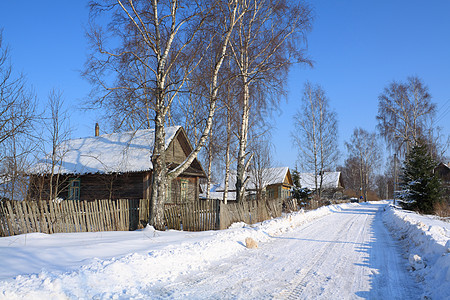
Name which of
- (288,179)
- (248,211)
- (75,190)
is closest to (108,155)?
(75,190)

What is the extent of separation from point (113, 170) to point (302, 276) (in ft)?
50.2

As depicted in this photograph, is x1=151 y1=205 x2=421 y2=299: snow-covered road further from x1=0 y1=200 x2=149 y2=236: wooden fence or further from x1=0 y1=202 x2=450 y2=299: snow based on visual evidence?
x1=0 y1=200 x2=149 y2=236: wooden fence

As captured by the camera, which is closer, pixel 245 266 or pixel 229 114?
pixel 245 266

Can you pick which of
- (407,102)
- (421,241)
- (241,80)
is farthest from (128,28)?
(407,102)

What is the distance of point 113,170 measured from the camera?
19000 mm

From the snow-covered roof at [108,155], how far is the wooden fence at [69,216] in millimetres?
5037

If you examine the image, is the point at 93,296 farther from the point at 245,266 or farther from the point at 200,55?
the point at 200,55

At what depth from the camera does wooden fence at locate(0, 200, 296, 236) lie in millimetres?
10375

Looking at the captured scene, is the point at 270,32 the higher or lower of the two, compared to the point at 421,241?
higher

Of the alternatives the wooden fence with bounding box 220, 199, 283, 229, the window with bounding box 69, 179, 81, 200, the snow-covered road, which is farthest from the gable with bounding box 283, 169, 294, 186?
the snow-covered road

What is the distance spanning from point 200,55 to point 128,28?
309 centimetres

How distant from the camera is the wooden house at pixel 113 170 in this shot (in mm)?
19097

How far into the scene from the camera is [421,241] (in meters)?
8.49

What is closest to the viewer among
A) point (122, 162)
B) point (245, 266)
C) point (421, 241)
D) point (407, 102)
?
point (245, 266)
